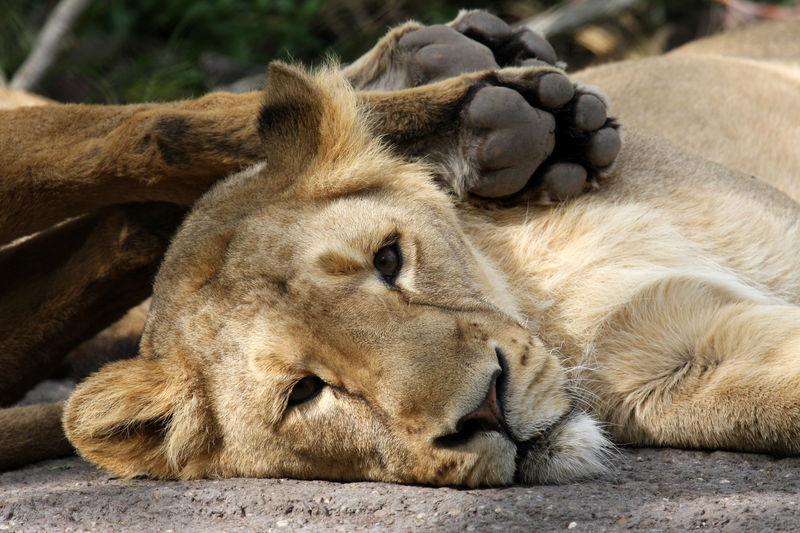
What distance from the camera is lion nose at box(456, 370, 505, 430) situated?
2.11 meters

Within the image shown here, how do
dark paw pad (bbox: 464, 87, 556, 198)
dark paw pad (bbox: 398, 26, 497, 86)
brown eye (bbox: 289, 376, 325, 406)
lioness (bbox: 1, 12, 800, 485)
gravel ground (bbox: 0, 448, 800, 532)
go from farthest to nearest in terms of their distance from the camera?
1. dark paw pad (bbox: 398, 26, 497, 86)
2. dark paw pad (bbox: 464, 87, 556, 198)
3. brown eye (bbox: 289, 376, 325, 406)
4. lioness (bbox: 1, 12, 800, 485)
5. gravel ground (bbox: 0, 448, 800, 532)

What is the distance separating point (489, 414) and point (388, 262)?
56 cm

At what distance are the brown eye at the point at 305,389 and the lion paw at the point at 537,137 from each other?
Result: 836 millimetres

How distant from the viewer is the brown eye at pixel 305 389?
7.82ft

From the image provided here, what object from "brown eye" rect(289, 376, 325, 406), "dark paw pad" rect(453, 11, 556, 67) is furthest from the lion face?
"dark paw pad" rect(453, 11, 556, 67)

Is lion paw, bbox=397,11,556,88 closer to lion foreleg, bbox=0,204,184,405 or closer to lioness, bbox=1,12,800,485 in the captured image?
lioness, bbox=1,12,800,485

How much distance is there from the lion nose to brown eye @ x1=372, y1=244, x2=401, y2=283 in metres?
0.47

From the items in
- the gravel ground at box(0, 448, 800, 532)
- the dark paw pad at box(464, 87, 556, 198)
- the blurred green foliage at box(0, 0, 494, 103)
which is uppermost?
the blurred green foliage at box(0, 0, 494, 103)

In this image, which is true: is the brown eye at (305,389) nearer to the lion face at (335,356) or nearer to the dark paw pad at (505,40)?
the lion face at (335,356)

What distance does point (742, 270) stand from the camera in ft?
9.70

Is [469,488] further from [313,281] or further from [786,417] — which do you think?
[786,417]

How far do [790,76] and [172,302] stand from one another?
3.35 m

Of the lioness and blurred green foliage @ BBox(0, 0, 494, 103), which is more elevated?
blurred green foliage @ BBox(0, 0, 494, 103)

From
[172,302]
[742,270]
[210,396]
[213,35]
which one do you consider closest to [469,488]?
[210,396]
